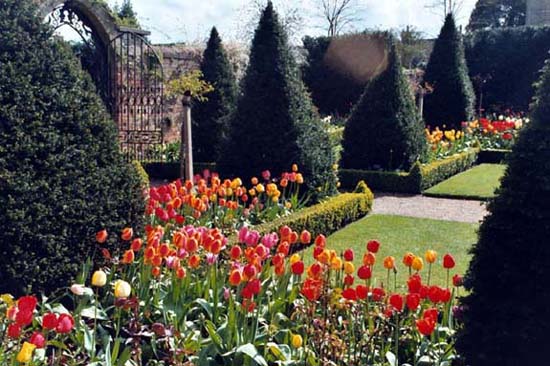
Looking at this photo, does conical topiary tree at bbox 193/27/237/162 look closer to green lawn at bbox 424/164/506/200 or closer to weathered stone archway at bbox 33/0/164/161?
weathered stone archway at bbox 33/0/164/161

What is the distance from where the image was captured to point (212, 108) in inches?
447

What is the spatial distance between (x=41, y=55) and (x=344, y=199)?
14.4 ft

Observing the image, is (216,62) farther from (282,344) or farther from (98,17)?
(282,344)

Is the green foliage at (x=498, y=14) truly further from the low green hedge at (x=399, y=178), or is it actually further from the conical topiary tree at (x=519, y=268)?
the conical topiary tree at (x=519, y=268)

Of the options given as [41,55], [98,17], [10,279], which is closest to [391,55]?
[98,17]

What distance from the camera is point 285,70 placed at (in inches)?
279

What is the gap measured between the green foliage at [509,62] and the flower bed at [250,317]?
55.5 feet

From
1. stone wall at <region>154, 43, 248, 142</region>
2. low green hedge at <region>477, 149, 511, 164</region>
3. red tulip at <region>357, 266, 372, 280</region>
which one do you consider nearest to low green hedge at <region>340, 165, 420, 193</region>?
low green hedge at <region>477, 149, 511, 164</region>

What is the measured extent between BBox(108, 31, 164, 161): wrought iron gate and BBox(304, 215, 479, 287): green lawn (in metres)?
5.01

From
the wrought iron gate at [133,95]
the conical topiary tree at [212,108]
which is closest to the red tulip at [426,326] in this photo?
the wrought iron gate at [133,95]

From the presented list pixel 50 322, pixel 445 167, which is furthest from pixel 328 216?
pixel 445 167

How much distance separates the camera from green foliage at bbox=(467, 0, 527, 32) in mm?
34969

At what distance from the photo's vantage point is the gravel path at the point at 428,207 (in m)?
7.85

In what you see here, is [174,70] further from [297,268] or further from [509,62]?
[297,268]
